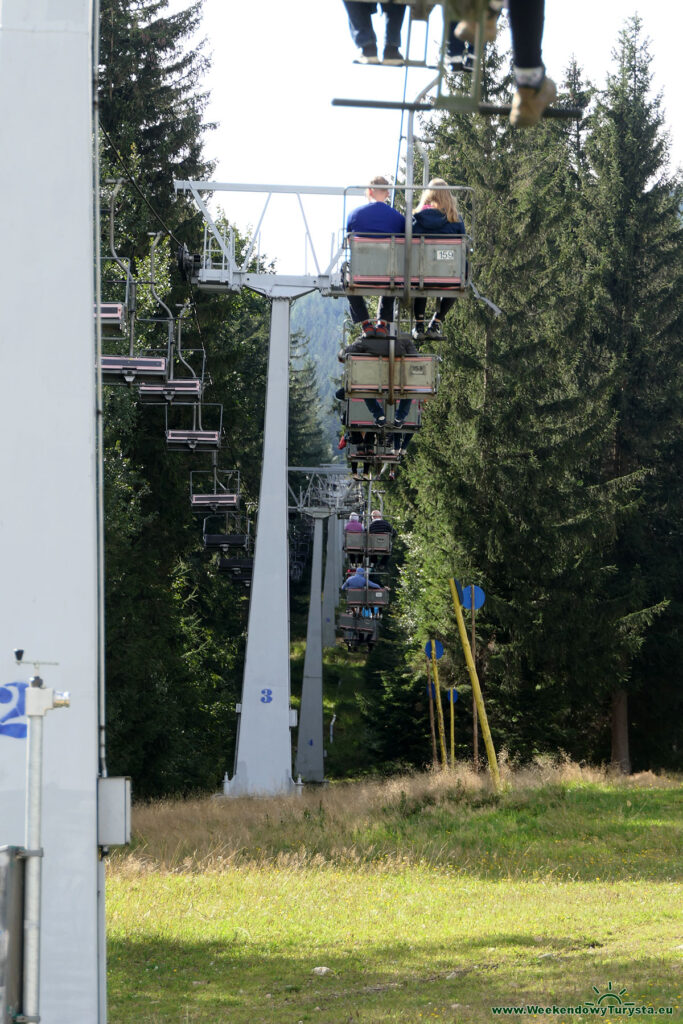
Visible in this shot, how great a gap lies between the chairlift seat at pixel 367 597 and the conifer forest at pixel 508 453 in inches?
125

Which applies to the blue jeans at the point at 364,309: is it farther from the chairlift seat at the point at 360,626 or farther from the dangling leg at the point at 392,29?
the chairlift seat at the point at 360,626

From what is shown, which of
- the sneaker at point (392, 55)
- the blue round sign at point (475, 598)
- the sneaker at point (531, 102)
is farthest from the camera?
the blue round sign at point (475, 598)

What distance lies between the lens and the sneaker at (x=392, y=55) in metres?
4.84

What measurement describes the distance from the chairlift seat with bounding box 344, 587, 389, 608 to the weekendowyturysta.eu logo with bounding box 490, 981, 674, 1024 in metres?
18.9

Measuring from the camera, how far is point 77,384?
23.1 feet

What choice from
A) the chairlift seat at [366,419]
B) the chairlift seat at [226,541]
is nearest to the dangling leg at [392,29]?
the chairlift seat at [366,419]

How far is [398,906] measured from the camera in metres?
12.4

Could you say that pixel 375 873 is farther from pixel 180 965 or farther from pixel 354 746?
pixel 354 746

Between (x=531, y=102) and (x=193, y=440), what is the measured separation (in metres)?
19.7

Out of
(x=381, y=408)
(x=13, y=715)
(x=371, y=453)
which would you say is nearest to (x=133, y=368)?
(x=371, y=453)

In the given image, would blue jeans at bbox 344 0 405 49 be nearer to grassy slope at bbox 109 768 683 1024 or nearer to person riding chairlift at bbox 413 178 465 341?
grassy slope at bbox 109 768 683 1024

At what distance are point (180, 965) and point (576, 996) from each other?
3452 millimetres

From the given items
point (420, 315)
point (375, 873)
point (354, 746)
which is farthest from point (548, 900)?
point (354, 746)

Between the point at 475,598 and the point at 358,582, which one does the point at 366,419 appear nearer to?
the point at 475,598
